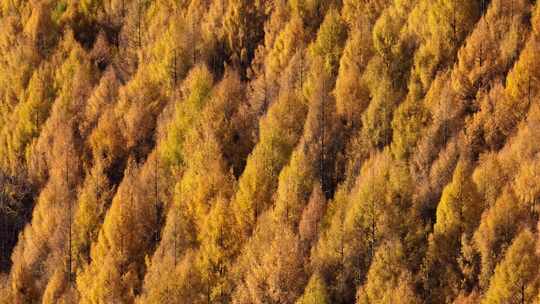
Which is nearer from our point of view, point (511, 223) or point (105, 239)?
point (511, 223)

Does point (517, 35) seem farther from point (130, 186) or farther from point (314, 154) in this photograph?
point (130, 186)

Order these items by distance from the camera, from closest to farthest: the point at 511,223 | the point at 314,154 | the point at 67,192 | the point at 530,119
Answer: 1. the point at 511,223
2. the point at 530,119
3. the point at 314,154
4. the point at 67,192

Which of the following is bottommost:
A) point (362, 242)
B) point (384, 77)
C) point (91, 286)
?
point (91, 286)

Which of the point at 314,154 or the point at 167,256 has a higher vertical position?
the point at 314,154

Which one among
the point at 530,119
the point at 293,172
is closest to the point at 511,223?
the point at 530,119

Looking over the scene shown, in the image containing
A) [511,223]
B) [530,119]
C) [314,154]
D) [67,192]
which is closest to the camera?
[511,223]

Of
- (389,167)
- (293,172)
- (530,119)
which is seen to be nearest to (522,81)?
(530,119)
